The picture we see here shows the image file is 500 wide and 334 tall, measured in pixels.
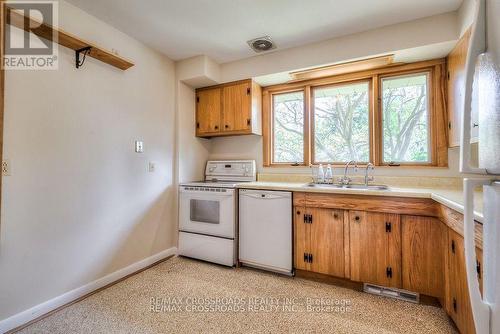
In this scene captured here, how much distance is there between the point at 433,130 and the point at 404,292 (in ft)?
5.27

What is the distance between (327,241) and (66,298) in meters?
2.28

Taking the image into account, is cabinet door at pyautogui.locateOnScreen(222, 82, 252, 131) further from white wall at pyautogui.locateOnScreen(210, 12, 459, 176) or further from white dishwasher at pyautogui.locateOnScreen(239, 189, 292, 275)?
white dishwasher at pyautogui.locateOnScreen(239, 189, 292, 275)

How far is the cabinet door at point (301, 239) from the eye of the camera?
2301mm

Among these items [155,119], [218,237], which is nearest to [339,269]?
[218,237]

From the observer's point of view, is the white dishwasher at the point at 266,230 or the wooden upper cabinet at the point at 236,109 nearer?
the white dishwasher at the point at 266,230

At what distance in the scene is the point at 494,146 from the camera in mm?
674

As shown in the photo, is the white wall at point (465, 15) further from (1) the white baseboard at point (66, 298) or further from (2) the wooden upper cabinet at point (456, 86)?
(1) the white baseboard at point (66, 298)

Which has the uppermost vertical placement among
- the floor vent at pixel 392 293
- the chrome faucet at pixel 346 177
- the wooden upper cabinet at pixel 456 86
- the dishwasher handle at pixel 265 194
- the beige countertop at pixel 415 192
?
the wooden upper cabinet at pixel 456 86

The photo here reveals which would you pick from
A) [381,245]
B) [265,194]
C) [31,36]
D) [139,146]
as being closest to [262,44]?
[265,194]

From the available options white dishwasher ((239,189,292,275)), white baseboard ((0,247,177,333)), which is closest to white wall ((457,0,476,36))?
white dishwasher ((239,189,292,275))

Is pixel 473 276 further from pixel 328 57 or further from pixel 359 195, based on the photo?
pixel 328 57

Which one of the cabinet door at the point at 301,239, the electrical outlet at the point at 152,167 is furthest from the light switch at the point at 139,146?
the cabinet door at the point at 301,239

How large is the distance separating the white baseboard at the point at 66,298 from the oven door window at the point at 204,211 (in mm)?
652

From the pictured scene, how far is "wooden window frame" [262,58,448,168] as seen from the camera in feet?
7.70
